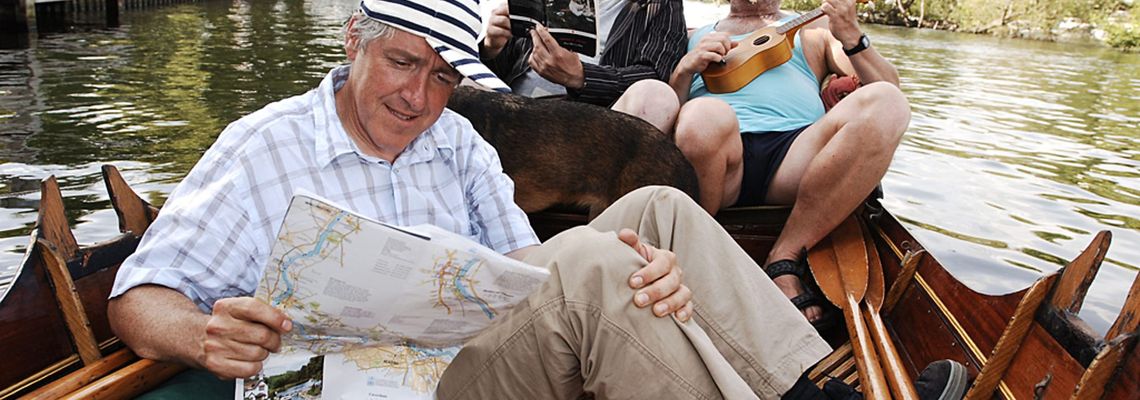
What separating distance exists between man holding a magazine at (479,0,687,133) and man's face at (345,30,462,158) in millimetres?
1582

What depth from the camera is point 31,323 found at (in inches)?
74.4

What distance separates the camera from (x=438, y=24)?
71.5 inches

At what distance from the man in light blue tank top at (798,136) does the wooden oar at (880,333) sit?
6.3 inches

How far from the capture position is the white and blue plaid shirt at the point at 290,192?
1676mm

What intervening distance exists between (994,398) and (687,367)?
0.88 meters

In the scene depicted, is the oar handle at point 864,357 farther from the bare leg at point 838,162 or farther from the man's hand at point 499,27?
the man's hand at point 499,27

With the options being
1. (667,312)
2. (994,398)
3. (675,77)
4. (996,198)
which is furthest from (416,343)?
(996,198)

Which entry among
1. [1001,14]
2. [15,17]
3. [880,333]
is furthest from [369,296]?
[1001,14]

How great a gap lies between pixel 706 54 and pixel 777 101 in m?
0.33

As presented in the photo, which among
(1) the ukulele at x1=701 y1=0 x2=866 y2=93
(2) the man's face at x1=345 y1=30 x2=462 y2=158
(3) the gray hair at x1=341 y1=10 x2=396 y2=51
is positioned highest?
(3) the gray hair at x1=341 y1=10 x2=396 y2=51

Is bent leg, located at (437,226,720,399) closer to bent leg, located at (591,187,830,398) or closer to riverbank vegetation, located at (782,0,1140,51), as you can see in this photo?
bent leg, located at (591,187,830,398)

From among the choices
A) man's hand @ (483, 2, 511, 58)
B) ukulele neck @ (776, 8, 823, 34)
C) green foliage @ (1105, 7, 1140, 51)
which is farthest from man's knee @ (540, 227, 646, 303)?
green foliage @ (1105, 7, 1140, 51)

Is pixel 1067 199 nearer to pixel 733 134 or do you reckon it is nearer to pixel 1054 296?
pixel 733 134

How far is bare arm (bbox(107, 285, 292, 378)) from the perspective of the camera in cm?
150
